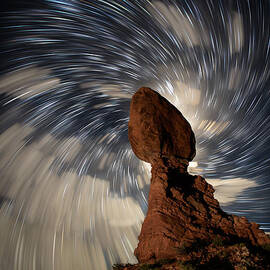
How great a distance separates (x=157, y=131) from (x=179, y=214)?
7951mm

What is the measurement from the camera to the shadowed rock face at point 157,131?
52.8 ft

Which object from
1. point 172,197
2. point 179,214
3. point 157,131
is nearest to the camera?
point 179,214

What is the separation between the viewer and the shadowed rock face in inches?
634

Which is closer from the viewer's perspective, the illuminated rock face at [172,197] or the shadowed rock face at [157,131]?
the illuminated rock face at [172,197]

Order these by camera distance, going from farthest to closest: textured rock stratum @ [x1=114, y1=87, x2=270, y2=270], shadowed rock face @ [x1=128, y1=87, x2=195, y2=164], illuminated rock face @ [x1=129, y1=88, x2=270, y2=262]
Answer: shadowed rock face @ [x1=128, y1=87, x2=195, y2=164] → illuminated rock face @ [x1=129, y1=88, x2=270, y2=262] → textured rock stratum @ [x1=114, y1=87, x2=270, y2=270]

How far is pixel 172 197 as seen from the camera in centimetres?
1239

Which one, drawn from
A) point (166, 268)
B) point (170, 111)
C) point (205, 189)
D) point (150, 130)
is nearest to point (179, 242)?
point (166, 268)

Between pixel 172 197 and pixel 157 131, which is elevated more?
pixel 157 131

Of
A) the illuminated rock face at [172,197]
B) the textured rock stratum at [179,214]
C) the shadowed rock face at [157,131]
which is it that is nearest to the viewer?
the textured rock stratum at [179,214]

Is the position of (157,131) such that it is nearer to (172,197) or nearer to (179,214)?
(172,197)

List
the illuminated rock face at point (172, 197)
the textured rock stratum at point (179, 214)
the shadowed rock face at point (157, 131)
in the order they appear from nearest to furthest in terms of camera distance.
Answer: the textured rock stratum at point (179, 214)
the illuminated rock face at point (172, 197)
the shadowed rock face at point (157, 131)

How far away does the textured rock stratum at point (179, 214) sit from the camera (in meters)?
7.32

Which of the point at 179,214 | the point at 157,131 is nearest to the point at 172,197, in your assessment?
the point at 179,214

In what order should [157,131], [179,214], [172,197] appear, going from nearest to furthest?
[179,214]
[172,197]
[157,131]
